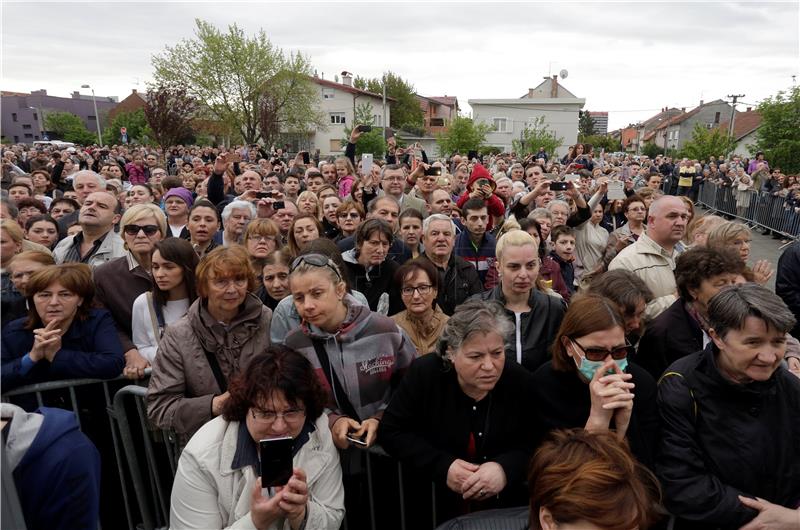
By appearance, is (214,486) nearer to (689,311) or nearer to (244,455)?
(244,455)

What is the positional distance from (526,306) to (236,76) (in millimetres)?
44939

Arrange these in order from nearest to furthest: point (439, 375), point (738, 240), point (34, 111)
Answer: point (439, 375) < point (738, 240) < point (34, 111)

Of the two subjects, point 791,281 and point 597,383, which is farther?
point 791,281

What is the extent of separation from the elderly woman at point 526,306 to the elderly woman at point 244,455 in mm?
1464

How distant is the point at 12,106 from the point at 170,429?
9686 centimetres

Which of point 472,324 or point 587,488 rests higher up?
point 472,324

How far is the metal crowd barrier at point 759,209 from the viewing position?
13195 mm

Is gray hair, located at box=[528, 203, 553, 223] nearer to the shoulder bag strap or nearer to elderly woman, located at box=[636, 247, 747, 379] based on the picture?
elderly woman, located at box=[636, 247, 747, 379]

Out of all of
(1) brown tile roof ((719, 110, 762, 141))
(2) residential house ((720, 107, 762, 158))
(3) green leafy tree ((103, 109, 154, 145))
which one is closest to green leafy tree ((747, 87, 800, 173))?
(2) residential house ((720, 107, 762, 158))

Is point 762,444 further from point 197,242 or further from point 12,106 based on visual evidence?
point 12,106

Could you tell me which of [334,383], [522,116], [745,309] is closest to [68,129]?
[522,116]

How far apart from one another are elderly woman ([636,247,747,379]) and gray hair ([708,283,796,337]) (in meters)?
0.62

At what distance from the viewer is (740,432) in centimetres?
218

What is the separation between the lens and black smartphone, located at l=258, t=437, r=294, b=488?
1.94m
